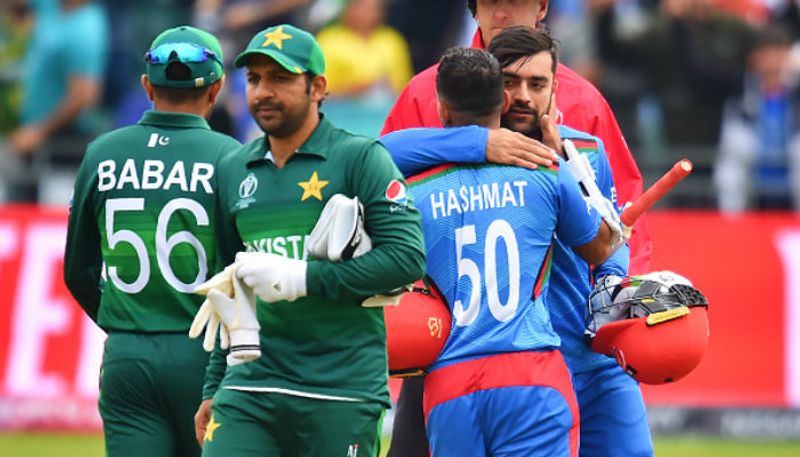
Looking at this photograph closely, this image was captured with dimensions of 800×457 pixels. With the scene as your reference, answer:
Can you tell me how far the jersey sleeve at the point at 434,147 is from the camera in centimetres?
653

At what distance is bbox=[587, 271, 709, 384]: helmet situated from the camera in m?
6.73

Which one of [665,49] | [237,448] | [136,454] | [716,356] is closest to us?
[237,448]

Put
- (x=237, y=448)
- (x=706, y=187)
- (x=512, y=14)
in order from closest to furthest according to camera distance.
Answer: (x=237, y=448) → (x=512, y=14) → (x=706, y=187)

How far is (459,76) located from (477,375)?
1.20 meters

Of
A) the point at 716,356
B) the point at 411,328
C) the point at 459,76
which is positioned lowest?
the point at 716,356

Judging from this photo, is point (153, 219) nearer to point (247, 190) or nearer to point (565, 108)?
point (247, 190)

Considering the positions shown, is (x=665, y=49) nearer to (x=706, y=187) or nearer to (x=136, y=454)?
(x=706, y=187)

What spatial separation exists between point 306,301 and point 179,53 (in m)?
1.57

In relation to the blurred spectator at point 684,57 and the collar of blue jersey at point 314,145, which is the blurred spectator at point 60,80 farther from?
the collar of blue jersey at point 314,145

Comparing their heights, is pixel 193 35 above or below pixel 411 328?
above

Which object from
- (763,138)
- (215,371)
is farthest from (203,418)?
(763,138)

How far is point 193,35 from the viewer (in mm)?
7316

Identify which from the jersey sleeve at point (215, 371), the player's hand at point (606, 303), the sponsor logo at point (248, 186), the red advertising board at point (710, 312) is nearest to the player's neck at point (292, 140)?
the sponsor logo at point (248, 186)

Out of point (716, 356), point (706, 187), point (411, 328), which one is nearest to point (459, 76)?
point (411, 328)
